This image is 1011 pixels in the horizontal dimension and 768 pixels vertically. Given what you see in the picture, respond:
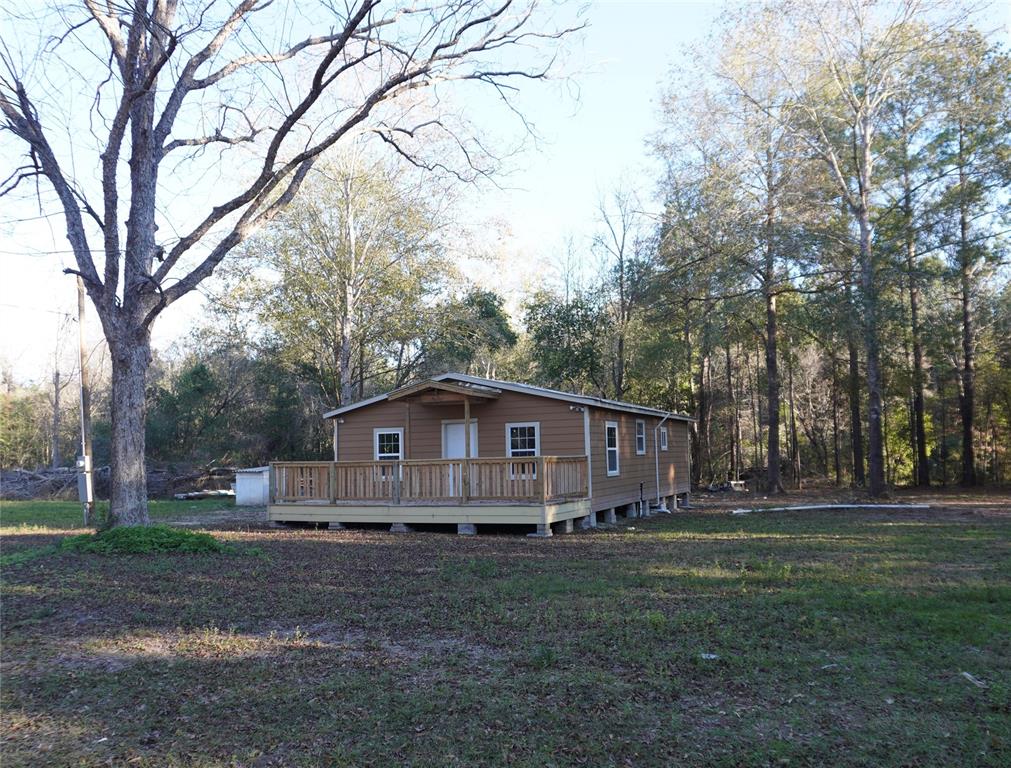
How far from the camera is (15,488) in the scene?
979 inches

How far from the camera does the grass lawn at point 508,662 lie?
3.63m

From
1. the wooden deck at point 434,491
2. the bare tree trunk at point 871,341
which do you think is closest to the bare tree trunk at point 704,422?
the bare tree trunk at point 871,341

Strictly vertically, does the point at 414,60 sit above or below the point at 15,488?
above

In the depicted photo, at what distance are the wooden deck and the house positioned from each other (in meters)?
0.02

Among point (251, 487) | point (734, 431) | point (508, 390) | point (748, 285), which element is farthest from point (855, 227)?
point (251, 487)

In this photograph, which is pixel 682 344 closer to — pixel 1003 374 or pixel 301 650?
pixel 1003 374

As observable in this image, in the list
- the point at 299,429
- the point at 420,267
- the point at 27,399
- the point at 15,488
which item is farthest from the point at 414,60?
the point at 27,399

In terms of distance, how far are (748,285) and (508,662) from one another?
20535mm

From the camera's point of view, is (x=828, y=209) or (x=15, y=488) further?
(x=15, y=488)

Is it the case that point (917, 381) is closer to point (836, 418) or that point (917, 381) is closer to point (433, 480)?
point (836, 418)

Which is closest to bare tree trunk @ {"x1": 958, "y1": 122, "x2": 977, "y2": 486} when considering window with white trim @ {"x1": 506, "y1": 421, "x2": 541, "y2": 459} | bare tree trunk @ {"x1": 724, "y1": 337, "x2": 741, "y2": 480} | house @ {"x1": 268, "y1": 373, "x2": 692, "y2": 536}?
bare tree trunk @ {"x1": 724, "y1": 337, "x2": 741, "y2": 480}

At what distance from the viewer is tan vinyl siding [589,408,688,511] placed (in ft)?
51.7

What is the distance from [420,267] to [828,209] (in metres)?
13.6

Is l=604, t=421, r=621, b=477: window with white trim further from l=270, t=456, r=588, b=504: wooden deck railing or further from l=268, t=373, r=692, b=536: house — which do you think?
l=270, t=456, r=588, b=504: wooden deck railing
